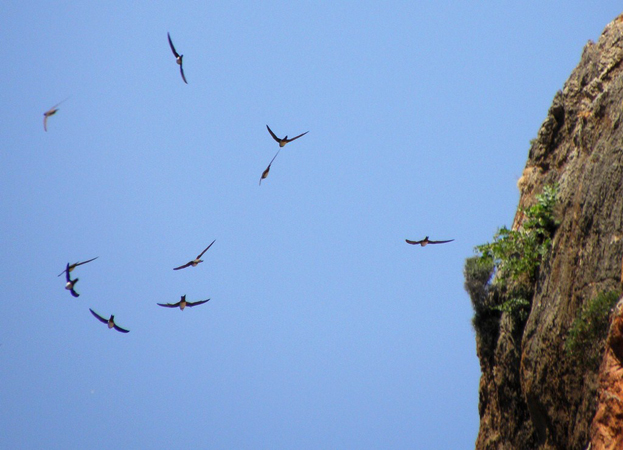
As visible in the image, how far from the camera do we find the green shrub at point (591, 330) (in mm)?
12078

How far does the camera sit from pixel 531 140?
62.7 ft

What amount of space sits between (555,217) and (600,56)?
14.8 feet

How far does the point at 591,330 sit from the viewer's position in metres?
12.4

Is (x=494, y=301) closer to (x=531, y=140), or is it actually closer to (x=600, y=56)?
(x=531, y=140)

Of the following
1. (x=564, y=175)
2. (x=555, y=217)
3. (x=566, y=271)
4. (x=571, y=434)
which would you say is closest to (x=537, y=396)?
(x=571, y=434)

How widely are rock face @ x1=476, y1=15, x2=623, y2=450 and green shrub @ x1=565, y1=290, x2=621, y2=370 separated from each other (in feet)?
0.55

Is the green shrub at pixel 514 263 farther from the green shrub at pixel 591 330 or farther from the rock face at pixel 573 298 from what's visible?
the green shrub at pixel 591 330

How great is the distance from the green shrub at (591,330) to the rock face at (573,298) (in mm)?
168

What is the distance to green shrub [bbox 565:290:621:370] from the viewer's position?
39.6ft

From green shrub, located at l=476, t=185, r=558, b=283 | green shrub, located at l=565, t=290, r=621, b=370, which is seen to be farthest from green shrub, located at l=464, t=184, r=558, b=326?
green shrub, located at l=565, t=290, r=621, b=370

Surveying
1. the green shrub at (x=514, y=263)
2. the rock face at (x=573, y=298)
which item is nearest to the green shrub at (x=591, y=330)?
the rock face at (x=573, y=298)

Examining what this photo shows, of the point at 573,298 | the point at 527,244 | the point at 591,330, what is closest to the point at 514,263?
the point at 527,244

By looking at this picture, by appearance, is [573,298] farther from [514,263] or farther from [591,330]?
[514,263]

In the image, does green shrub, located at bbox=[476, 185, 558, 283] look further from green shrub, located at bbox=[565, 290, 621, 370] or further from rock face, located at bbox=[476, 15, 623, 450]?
green shrub, located at bbox=[565, 290, 621, 370]
